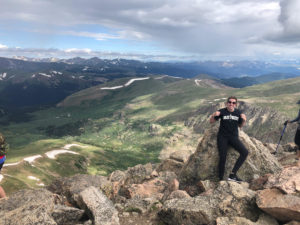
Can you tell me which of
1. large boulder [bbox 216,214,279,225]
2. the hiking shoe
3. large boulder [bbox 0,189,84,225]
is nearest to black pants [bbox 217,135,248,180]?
the hiking shoe

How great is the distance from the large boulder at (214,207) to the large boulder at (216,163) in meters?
4.56

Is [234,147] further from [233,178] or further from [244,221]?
[244,221]

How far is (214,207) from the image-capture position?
12.6 metres

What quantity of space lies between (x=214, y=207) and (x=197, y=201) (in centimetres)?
110

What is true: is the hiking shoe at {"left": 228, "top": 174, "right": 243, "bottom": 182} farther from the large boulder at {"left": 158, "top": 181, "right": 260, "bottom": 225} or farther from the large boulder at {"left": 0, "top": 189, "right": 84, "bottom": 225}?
the large boulder at {"left": 0, "top": 189, "right": 84, "bottom": 225}

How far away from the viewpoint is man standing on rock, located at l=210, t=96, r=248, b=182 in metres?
15.8

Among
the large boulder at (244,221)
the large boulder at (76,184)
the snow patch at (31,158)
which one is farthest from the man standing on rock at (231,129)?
the snow patch at (31,158)

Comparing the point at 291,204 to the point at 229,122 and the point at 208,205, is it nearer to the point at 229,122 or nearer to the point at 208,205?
the point at 208,205

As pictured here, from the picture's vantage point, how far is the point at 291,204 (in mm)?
10328

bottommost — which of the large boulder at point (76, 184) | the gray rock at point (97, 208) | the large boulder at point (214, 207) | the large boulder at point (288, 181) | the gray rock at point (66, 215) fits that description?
the large boulder at point (76, 184)

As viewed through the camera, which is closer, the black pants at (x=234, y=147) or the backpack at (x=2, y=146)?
the backpack at (x=2, y=146)

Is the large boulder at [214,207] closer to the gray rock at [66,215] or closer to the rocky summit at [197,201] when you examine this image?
the rocky summit at [197,201]

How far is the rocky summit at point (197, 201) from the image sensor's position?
11250 mm

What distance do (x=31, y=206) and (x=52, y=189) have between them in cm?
1612
